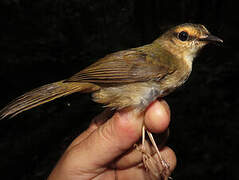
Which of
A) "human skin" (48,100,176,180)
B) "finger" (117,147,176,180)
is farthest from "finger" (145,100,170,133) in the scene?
"finger" (117,147,176,180)

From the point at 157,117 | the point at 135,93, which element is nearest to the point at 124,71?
the point at 135,93

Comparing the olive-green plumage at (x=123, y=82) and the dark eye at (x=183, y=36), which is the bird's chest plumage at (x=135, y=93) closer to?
the olive-green plumage at (x=123, y=82)

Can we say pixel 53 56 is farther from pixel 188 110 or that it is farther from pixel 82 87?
pixel 188 110

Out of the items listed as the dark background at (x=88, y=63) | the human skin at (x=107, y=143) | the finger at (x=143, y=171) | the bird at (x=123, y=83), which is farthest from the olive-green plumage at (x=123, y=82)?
the dark background at (x=88, y=63)

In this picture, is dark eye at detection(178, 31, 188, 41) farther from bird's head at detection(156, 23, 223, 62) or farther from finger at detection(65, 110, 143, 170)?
finger at detection(65, 110, 143, 170)

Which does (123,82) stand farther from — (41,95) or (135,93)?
(41,95)
